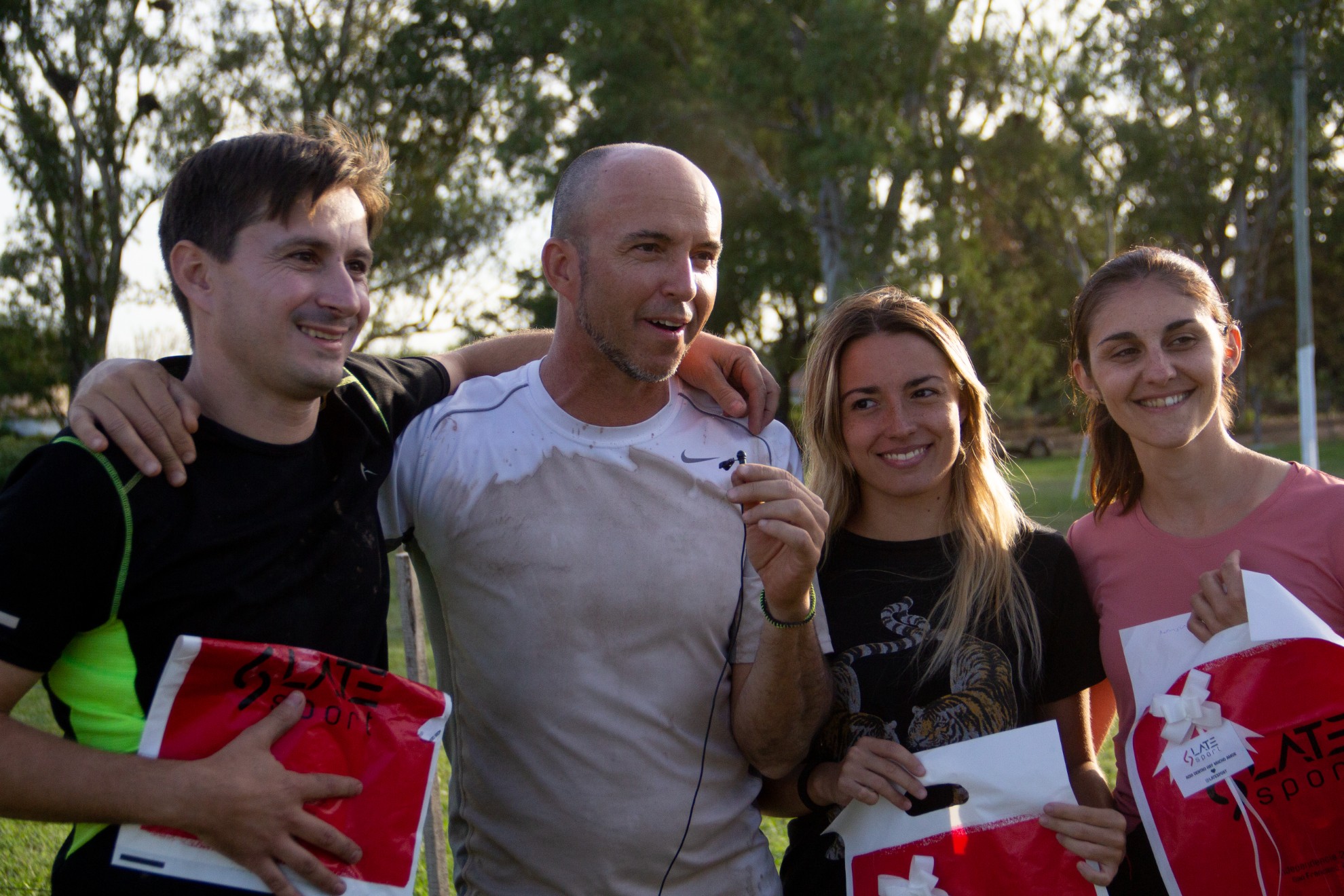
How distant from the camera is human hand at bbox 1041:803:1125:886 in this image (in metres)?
2.34

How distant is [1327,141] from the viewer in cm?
2584

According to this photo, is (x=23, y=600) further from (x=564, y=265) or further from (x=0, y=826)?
(x=0, y=826)

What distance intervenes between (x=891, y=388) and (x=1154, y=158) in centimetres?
2546

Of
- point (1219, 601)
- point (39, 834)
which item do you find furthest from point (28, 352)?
point (1219, 601)

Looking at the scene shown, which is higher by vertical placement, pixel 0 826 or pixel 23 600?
pixel 23 600

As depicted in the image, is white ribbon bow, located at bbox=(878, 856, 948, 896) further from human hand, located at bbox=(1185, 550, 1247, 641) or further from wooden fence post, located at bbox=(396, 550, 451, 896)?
wooden fence post, located at bbox=(396, 550, 451, 896)

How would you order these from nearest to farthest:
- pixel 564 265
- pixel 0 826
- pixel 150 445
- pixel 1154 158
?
pixel 150 445 < pixel 564 265 < pixel 0 826 < pixel 1154 158

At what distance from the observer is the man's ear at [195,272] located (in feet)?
6.96

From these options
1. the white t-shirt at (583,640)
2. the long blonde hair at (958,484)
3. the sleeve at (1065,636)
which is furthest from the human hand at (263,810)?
the sleeve at (1065,636)

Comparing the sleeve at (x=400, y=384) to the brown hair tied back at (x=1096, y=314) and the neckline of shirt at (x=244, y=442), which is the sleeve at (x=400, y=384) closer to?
the neckline of shirt at (x=244, y=442)

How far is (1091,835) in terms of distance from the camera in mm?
2352

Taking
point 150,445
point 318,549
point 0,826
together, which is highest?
point 150,445

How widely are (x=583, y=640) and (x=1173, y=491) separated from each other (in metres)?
1.67

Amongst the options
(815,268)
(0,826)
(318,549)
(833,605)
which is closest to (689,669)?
(833,605)
